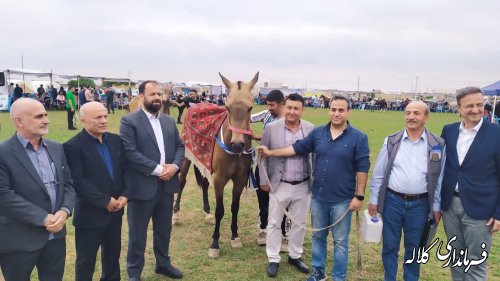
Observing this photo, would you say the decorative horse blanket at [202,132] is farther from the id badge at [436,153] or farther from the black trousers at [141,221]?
the id badge at [436,153]

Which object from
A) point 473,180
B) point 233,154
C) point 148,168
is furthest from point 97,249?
point 473,180

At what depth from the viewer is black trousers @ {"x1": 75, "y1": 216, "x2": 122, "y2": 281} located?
3.20 metres

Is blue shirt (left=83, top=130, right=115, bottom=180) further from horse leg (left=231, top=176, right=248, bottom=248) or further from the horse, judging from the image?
horse leg (left=231, top=176, right=248, bottom=248)

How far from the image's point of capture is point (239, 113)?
3.96 m

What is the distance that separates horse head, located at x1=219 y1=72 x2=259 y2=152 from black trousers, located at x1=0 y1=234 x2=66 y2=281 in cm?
191

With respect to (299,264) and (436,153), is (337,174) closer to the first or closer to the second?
(436,153)

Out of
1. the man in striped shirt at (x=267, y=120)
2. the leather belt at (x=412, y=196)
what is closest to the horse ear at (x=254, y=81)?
the man in striped shirt at (x=267, y=120)

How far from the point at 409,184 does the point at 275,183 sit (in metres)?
1.44

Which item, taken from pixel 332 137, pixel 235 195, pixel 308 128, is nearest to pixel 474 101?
pixel 332 137

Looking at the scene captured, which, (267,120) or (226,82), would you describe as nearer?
(226,82)

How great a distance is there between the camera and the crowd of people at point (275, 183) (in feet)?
8.59

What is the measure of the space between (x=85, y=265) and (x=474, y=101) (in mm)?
3820

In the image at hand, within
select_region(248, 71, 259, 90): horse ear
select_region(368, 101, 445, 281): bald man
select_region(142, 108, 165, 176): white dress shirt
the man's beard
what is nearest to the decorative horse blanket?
select_region(248, 71, 259, 90): horse ear

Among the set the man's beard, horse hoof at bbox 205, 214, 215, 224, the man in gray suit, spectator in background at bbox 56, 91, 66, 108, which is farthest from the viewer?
spectator in background at bbox 56, 91, 66, 108
